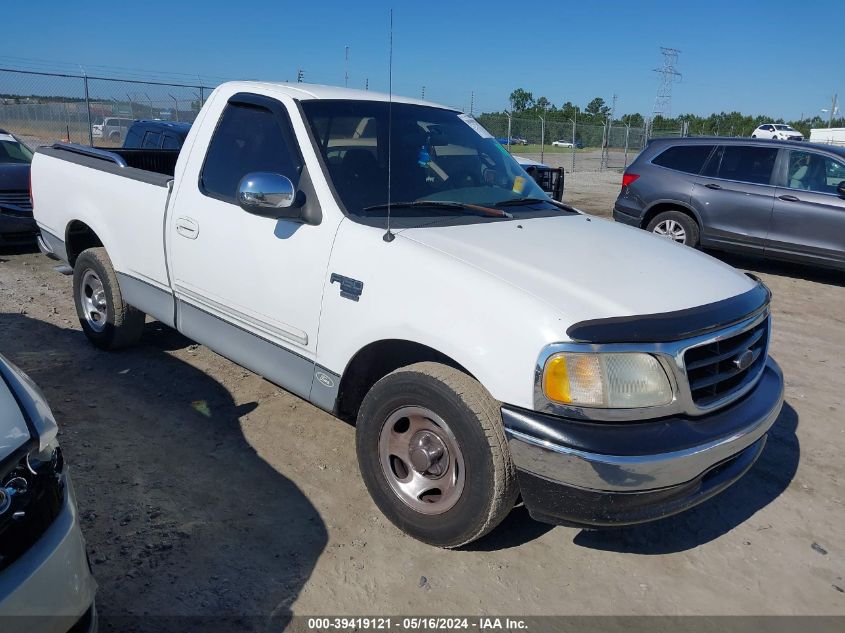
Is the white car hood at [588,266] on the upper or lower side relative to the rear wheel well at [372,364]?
upper

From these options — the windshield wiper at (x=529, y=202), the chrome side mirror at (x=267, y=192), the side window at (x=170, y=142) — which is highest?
the side window at (x=170, y=142)

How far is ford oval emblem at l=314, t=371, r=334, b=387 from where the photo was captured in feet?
10.9

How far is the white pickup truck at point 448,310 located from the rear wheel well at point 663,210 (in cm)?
583

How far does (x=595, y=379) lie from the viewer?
8.32ft

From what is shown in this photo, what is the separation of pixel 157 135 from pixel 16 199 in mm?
1988

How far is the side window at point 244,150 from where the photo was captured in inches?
145

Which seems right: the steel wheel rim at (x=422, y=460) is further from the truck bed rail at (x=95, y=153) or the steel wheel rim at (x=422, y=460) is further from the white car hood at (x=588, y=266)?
the truck bed rail at (x=95, y=153)

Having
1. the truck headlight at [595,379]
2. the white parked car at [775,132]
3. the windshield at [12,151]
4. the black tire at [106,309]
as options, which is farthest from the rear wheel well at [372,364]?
the white parked car at [775,132]

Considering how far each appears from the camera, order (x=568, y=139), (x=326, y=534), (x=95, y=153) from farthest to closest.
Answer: (x=568, y=139) < (x=95, y=153) < (x=326, y=534)

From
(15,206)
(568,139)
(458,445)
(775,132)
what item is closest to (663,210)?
(458,445)

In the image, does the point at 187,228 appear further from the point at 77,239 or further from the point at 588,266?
Result: the point at 588,266

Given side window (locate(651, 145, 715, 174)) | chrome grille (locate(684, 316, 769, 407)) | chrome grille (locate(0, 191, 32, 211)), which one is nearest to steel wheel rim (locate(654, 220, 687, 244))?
side window (locate(651, 145, 715, 174))

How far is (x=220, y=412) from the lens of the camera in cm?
434

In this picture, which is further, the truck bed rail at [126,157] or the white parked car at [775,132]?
the white parked car at [775,132]
